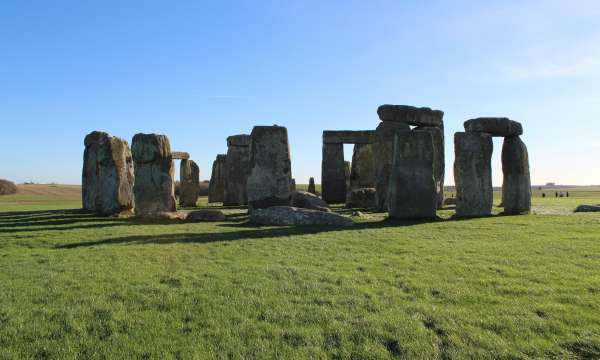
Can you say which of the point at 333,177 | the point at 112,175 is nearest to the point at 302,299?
the point at 112,175

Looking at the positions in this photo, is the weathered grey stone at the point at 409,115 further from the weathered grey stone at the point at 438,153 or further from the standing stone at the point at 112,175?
the standing stone at the point at 112,175

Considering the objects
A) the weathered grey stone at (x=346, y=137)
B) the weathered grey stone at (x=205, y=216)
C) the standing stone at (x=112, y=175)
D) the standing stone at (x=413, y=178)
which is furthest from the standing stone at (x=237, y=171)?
the standing stone at (x=413, y=178)

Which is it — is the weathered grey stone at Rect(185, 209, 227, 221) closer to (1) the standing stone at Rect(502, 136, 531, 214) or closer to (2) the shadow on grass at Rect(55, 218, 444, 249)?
(2) the shadow on grass at Rect(55, 218, 444, 249)

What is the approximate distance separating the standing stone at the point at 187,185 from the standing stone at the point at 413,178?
39.6 feet

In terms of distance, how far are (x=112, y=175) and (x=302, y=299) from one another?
11.7m

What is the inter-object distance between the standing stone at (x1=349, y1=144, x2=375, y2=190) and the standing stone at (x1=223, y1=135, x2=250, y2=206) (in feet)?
17.2

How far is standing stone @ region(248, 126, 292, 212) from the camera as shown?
50.6 feet

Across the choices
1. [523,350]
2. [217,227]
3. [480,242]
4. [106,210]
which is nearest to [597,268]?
[480,242]

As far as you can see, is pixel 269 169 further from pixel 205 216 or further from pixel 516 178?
pixel 516 178

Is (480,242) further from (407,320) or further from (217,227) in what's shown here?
(217,227)

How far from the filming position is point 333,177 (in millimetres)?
23422

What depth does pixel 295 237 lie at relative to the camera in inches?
379

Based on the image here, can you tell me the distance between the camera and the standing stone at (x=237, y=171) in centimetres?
2292

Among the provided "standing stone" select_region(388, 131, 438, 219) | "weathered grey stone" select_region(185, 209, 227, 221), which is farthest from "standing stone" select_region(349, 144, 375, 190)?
"weathered grey stone" select_region(185, 209, 227, 221)
